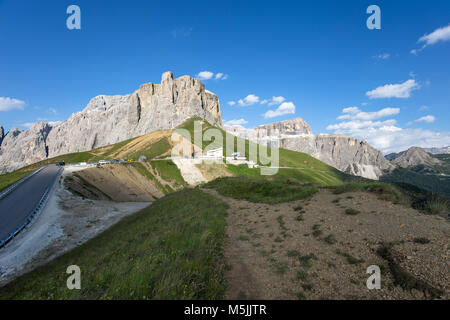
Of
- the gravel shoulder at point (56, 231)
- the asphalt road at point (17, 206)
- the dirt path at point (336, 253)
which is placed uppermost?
the dirt path at point (336, 253)

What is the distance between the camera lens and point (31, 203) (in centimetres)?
2870

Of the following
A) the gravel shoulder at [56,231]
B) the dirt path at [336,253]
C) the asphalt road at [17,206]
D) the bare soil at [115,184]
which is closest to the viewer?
the dirt path at [336,253]

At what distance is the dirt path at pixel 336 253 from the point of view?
6891mm

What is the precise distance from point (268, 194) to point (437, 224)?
18.0 m

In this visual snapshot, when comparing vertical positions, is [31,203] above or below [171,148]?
below

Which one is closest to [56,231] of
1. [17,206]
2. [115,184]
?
[17,206]

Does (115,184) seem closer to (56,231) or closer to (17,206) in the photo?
(17,206)

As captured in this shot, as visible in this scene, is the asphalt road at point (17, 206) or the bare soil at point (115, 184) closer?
the asphalt road at point (17, 206)

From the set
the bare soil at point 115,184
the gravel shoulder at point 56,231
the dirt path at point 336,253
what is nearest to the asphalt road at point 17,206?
the gravel shoulder at point 56,231

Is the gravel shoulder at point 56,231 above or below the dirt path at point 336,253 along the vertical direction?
below

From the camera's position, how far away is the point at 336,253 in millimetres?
9336

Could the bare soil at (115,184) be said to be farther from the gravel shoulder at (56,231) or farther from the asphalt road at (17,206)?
the gravel shoulder at (56,231)

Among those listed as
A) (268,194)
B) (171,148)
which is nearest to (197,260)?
(268,194)

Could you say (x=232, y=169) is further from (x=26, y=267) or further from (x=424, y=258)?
(x=424, y=258)
